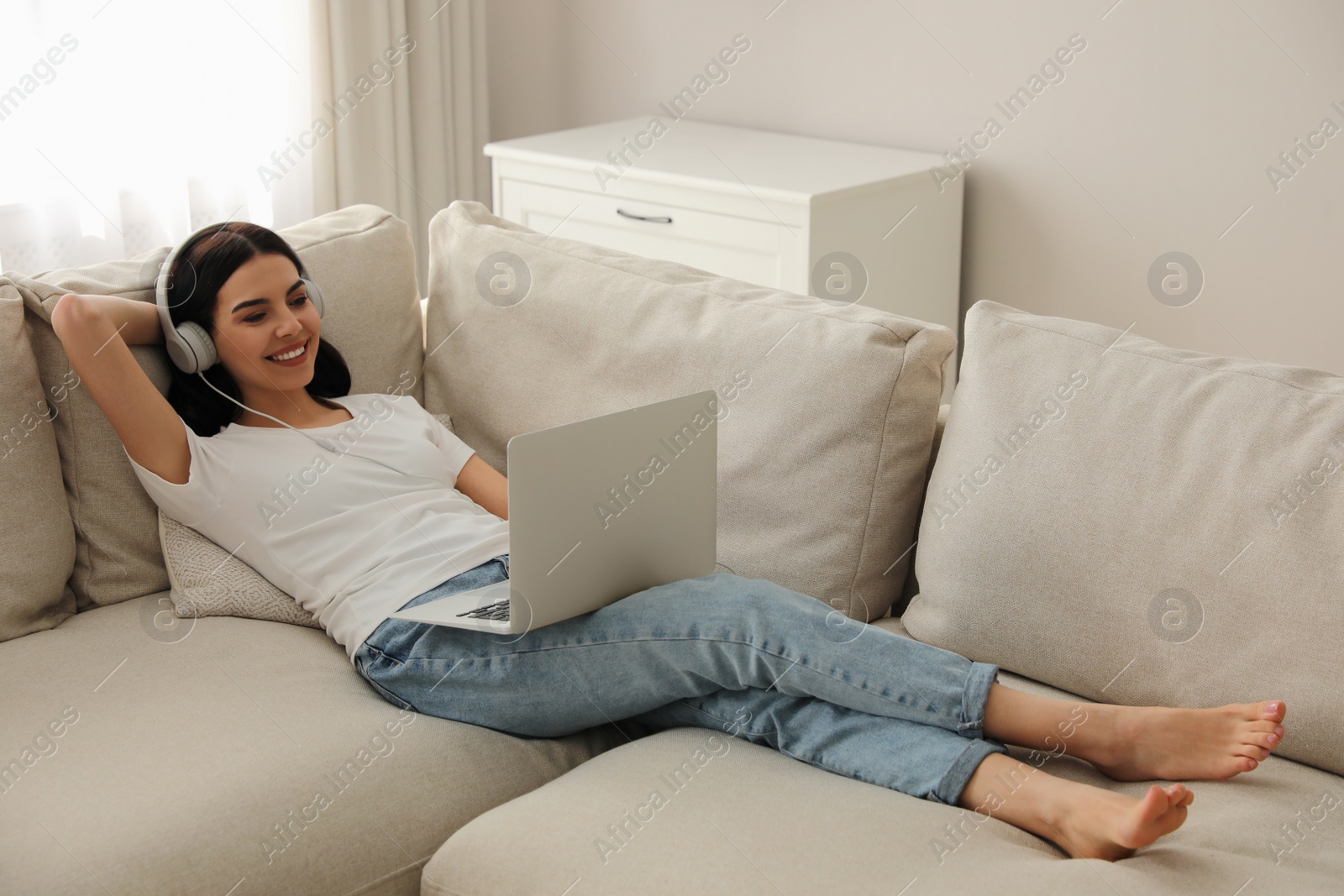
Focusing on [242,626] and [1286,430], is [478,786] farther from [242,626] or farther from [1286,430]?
[1286,430]

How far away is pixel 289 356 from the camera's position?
1633mm

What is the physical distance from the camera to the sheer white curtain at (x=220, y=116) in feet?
8.55

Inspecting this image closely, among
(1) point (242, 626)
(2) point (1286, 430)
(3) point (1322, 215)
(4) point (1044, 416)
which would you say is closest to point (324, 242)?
(1) point (242, 626)

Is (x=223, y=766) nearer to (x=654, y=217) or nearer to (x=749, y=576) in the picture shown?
(x=749, y=576)

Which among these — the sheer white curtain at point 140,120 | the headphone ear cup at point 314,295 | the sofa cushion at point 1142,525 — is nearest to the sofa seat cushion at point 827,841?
the sofa cushion at point 1142,525

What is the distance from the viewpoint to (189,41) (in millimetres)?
2807

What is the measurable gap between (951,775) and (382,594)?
2.38 ft

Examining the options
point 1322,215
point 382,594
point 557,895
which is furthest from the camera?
point 1322,215

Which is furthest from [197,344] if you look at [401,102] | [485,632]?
[401,102]

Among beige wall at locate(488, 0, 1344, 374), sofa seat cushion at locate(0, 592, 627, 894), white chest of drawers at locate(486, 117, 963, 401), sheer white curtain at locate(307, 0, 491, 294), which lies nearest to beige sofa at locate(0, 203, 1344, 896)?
sofa seat cushion at locate(0, 592, 627, 894)

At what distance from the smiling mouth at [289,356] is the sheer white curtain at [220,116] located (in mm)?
1225

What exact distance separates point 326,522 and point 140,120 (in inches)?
65.9

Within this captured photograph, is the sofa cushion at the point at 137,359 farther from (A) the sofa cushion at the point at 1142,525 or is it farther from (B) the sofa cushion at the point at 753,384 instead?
(A) the sofa cushion at the point at 1142,525

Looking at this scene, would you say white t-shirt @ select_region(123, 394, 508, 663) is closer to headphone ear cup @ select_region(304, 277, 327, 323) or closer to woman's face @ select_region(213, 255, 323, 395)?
woman's face @ select_region(213, 255, 323, 395)
